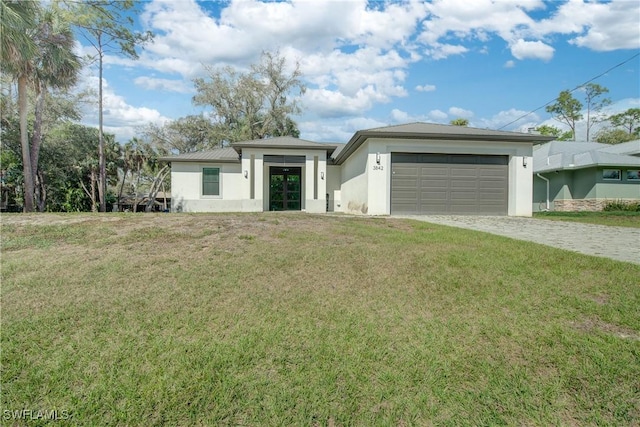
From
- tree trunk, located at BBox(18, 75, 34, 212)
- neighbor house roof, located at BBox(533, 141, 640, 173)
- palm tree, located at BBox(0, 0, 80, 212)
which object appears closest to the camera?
palm tree, located at BBox(0, 0, 80, 212)

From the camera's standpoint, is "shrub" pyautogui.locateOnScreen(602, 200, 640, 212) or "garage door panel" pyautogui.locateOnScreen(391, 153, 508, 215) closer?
"garage door panel" pyautogui.locateOnScreen(391, 153, 508, 215)

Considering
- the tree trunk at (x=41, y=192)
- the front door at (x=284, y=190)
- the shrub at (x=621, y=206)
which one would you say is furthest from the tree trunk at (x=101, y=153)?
the shrub at (x=621, y=206)

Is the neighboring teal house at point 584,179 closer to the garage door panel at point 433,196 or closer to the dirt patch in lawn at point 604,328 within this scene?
the garage door panel at point 433,196

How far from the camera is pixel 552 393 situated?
243 cm

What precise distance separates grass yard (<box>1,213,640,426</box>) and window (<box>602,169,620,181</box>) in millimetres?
18330

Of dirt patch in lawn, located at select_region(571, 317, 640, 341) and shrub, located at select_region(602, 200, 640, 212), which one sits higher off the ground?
shrub, located at select_region(602, 200, 640, 212)

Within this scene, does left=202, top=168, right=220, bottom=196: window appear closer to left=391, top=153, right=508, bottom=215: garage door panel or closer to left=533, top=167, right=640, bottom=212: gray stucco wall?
left=391, top=153, right=508, bottom=215: garage door panel

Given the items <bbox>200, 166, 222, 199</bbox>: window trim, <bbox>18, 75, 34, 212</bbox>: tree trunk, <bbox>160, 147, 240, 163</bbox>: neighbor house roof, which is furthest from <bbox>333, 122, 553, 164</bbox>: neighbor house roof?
<bbox>18, 75, 34, 212</bbox>: tree trunk

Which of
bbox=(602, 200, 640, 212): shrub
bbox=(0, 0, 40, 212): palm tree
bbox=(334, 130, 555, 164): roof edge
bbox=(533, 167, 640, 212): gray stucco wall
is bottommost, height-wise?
bbox=(602, 200, 640, 212): shrub

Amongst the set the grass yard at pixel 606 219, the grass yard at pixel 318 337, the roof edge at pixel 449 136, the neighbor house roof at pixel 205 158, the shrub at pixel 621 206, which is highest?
the roof edge at pixel 449 136

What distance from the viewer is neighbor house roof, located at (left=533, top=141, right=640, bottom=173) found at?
18469 mm

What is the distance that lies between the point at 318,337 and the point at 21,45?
16.6 metres

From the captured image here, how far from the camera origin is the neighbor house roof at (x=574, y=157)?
18469mm

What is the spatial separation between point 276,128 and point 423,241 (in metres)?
26.0
